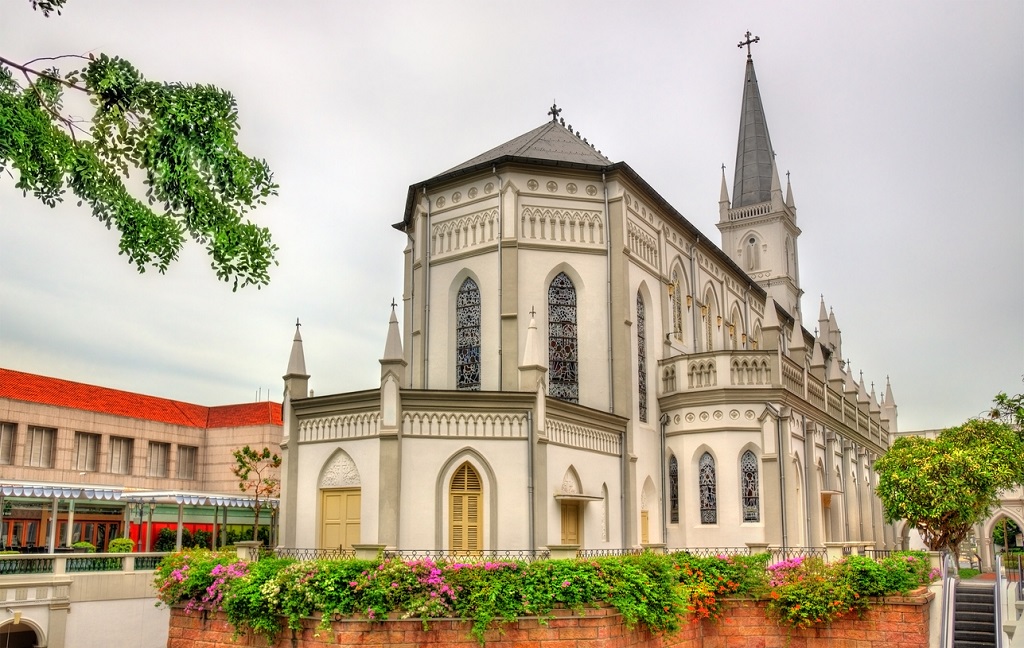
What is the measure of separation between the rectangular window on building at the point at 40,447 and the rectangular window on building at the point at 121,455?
395 centimetres

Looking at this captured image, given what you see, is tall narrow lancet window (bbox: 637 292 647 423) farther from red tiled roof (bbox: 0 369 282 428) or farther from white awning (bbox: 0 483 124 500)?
red tiled roof (bbox: 0 369 282 428)

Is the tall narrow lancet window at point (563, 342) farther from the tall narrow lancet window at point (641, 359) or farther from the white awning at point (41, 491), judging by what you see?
the white awning at point (41, 491)

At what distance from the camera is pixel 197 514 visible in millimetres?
49719

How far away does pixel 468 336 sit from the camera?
2948 centimetres

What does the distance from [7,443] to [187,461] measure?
12.7m

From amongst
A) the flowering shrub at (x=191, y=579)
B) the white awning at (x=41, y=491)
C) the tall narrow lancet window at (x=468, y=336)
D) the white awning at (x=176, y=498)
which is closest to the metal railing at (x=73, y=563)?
the white awning at (x=41, y=491)

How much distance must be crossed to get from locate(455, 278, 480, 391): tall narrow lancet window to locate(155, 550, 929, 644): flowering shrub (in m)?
10.1

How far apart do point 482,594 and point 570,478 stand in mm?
8495

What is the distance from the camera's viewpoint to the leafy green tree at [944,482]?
34969 millimetres

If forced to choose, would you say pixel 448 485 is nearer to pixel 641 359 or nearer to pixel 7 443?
pixel 641 359

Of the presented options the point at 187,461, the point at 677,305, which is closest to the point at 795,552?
the point at 677,305

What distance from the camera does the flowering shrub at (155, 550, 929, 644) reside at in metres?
17.4

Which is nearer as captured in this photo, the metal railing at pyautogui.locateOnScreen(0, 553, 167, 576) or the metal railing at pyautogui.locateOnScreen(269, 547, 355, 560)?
the metal railing at pyautogui.locateOnScreen(269, 547, 355, 560)

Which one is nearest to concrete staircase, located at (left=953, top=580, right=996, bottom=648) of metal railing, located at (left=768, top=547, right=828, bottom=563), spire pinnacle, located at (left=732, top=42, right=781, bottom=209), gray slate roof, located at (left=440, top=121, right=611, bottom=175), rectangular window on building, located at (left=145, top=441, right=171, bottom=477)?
metal railing, located at (left=768, top=547, right=828, bottom=563)
